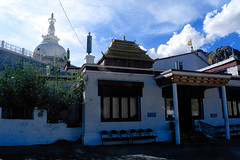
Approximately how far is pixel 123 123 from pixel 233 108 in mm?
9592

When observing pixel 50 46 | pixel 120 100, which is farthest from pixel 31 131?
pixel 50 46

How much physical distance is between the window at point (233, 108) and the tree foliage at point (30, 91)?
11975 mm

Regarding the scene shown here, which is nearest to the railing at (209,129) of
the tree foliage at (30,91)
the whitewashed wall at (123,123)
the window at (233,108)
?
the whitewashed wall at (123,123)

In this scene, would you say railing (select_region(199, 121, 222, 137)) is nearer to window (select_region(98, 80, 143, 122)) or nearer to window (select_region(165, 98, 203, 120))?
window (select_region(165, 98, 203, 120))

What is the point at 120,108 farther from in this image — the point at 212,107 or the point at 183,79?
the point at 212,107

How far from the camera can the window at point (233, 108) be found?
Result: 15.1 meters

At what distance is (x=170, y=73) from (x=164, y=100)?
7.73 feet

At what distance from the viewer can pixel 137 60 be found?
17062mm

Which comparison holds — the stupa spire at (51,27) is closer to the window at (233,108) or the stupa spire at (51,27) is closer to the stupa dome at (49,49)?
the stupa dome at (49,49)

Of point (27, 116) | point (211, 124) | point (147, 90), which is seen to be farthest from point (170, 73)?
point (27, 116)

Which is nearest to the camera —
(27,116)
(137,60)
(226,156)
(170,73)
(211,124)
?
(226,156)

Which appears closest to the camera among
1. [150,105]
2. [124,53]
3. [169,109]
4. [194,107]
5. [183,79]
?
[183,79]

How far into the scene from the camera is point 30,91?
10359 mm

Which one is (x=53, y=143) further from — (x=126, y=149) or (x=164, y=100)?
(x=164, y=100)
